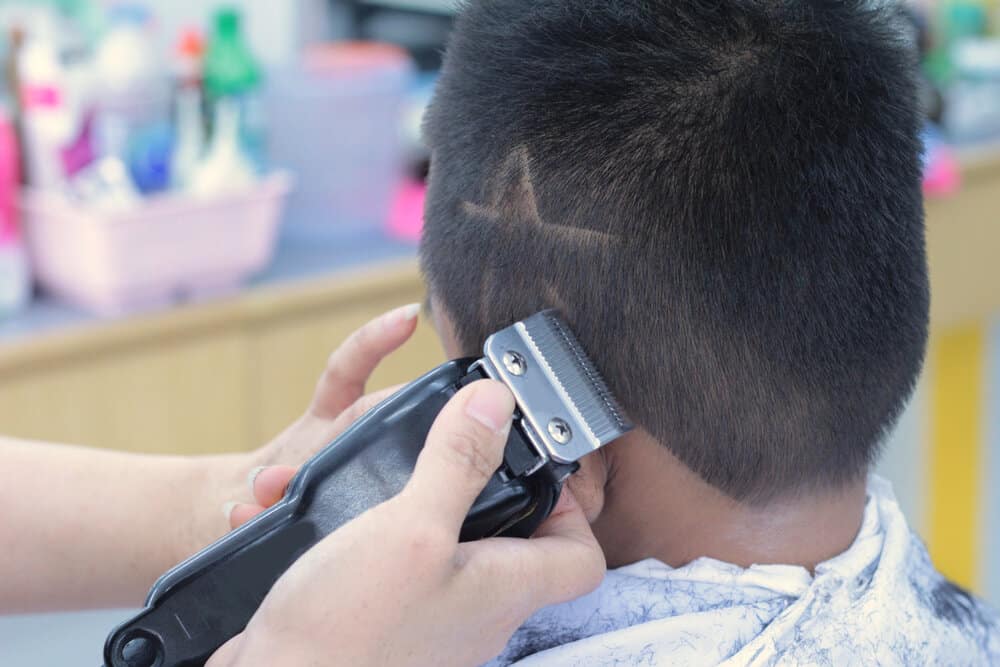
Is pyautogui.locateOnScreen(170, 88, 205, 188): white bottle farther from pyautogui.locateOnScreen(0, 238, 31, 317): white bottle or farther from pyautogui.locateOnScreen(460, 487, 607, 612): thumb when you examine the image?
pyautogui.locateOnScreen(460, 487, 607, 612): thumb

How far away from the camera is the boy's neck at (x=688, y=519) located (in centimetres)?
74

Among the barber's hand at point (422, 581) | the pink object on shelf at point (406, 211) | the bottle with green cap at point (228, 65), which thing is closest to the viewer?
the barber's hand at point (422, 581)

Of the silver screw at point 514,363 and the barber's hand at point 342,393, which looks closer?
the silver screw at point 514,363

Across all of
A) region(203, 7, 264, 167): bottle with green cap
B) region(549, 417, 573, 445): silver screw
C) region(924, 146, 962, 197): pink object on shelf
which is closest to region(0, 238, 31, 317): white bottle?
region(203, 7, 264, 167): bottle with green cap

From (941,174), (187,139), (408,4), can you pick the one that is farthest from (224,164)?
A: (941,174)

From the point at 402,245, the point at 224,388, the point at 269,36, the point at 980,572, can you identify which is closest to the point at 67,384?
the point at 224,388

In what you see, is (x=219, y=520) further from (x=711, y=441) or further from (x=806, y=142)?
(x=806, y=142)

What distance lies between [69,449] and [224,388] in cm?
63

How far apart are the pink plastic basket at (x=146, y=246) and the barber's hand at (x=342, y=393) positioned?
65 cm

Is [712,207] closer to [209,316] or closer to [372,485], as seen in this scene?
[372,485]

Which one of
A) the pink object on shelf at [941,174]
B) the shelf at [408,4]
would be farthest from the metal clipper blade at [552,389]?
the shelf at [408,4]

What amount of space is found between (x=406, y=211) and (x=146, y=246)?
46 cm

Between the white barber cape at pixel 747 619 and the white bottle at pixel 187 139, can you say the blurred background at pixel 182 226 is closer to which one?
the white bottle at pixel 187 139

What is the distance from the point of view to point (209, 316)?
5.16 ft
